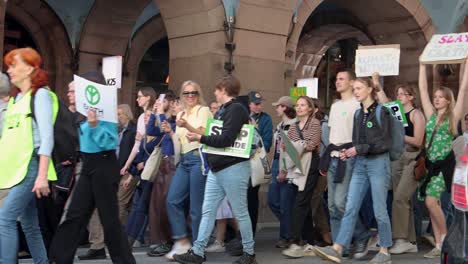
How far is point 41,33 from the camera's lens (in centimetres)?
1678

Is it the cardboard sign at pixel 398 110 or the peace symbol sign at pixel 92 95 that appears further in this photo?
the cardboard sign at pixel 398 110

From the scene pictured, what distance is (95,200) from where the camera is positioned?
647 centimetres

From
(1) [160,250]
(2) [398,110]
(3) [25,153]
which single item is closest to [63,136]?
(3) [25,153]

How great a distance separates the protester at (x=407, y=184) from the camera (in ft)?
29.0

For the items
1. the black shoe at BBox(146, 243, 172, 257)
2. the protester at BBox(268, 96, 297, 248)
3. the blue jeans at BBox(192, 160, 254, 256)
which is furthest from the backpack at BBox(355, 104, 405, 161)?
the black shoe at BBox(146, 243, 172, 257)

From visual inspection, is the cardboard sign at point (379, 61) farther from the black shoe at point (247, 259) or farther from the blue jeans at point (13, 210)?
the blue jeans at point (13, 210)

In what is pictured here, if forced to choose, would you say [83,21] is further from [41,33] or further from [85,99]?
[85,99]

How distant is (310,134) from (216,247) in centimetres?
169

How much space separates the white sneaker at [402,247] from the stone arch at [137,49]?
1031 cm

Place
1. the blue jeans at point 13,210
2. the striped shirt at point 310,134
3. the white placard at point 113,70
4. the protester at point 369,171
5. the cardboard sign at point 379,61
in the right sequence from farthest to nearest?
the white placard at point 113,70, the cardboard sign at point 379,61, the striped shirt at point 310,134, the protester at point 369,171, the blue jeans at point 13,210

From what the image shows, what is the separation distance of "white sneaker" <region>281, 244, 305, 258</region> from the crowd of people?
1 centimetres

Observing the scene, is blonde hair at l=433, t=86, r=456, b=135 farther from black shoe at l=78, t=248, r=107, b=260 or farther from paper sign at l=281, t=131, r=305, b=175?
black shoe at l=78, t=248, r=107, b=260

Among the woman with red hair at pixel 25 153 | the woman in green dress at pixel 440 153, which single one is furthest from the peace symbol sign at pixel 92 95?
the woman in green dress at pixel 440 153

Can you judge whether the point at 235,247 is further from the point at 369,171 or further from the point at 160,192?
the point at 369,171
